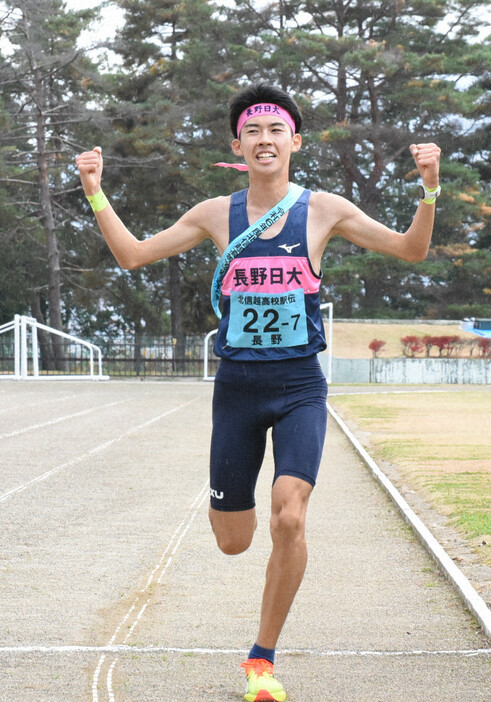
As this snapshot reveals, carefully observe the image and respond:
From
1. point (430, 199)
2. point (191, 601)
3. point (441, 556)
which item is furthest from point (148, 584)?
point (430, 199)

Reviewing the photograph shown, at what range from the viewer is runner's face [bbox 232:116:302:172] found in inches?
179

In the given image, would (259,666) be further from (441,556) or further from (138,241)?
(441,556)

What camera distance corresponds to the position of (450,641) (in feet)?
16.5

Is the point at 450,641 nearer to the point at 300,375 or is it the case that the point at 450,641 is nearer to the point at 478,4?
the point at 300,375

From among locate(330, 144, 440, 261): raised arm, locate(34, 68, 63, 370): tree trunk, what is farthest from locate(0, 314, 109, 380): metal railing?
locate(330, 144, 440, 261): raised arm

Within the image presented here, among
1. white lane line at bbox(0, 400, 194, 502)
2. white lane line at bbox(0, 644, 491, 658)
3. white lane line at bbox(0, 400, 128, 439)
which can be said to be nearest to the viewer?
white lane line at bbox(0, 644, 491, 658)

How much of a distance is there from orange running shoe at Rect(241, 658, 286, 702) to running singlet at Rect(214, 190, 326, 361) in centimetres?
116

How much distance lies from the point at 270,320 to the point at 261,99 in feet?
3.40

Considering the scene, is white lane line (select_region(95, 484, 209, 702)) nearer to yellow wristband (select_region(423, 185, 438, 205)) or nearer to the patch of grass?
the patch of grass

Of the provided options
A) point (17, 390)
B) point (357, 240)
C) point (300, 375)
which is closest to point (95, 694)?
point (300, 375)

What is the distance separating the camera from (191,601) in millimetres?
5941

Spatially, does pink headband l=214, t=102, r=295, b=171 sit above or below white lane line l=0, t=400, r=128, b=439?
above

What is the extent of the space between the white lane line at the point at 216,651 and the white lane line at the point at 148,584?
44 mm

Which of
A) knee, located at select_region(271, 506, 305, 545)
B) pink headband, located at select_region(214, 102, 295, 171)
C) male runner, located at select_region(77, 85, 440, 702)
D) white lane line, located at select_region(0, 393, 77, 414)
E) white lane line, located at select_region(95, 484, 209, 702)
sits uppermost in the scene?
pink headband, located at select_region(214, 102, 295, 171)
